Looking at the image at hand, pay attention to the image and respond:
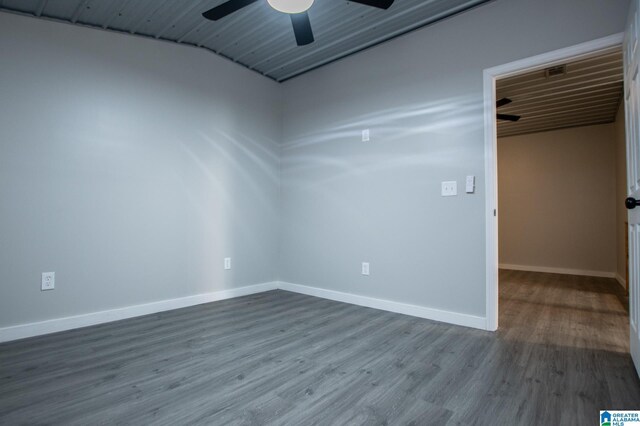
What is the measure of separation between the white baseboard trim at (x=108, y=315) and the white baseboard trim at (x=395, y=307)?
2.13 ft

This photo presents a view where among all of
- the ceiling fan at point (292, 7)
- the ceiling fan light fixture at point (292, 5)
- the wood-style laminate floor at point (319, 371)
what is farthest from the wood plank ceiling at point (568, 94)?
the wood-style laminate floor at point (319, 371)

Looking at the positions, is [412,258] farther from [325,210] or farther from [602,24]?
[602,24]

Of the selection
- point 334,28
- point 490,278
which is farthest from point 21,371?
point 334,28

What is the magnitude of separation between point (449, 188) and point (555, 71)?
183 centimetres

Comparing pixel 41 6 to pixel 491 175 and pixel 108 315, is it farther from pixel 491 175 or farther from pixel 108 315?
pixel 491 175

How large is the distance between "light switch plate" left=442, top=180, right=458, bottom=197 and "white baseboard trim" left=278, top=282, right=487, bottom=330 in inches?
36.9

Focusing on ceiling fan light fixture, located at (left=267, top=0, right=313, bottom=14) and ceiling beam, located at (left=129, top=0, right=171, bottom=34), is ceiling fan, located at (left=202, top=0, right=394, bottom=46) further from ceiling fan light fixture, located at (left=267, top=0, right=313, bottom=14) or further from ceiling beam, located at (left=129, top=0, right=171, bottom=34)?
ceiling beam, located at (left=129, top=0, right=171, bottom=34)

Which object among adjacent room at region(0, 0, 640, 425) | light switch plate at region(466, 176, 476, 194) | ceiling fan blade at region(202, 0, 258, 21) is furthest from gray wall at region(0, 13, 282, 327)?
light switch plate at region(466, 176, 476, 194)

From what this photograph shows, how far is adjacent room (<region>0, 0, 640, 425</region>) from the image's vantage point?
163 centimetres

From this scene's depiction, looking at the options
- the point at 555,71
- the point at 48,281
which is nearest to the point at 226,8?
the point at 48,281

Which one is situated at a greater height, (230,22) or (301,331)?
(230,22)

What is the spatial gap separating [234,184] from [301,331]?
1.78 meters

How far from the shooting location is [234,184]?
351 cm

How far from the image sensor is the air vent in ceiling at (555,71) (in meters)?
3.17
